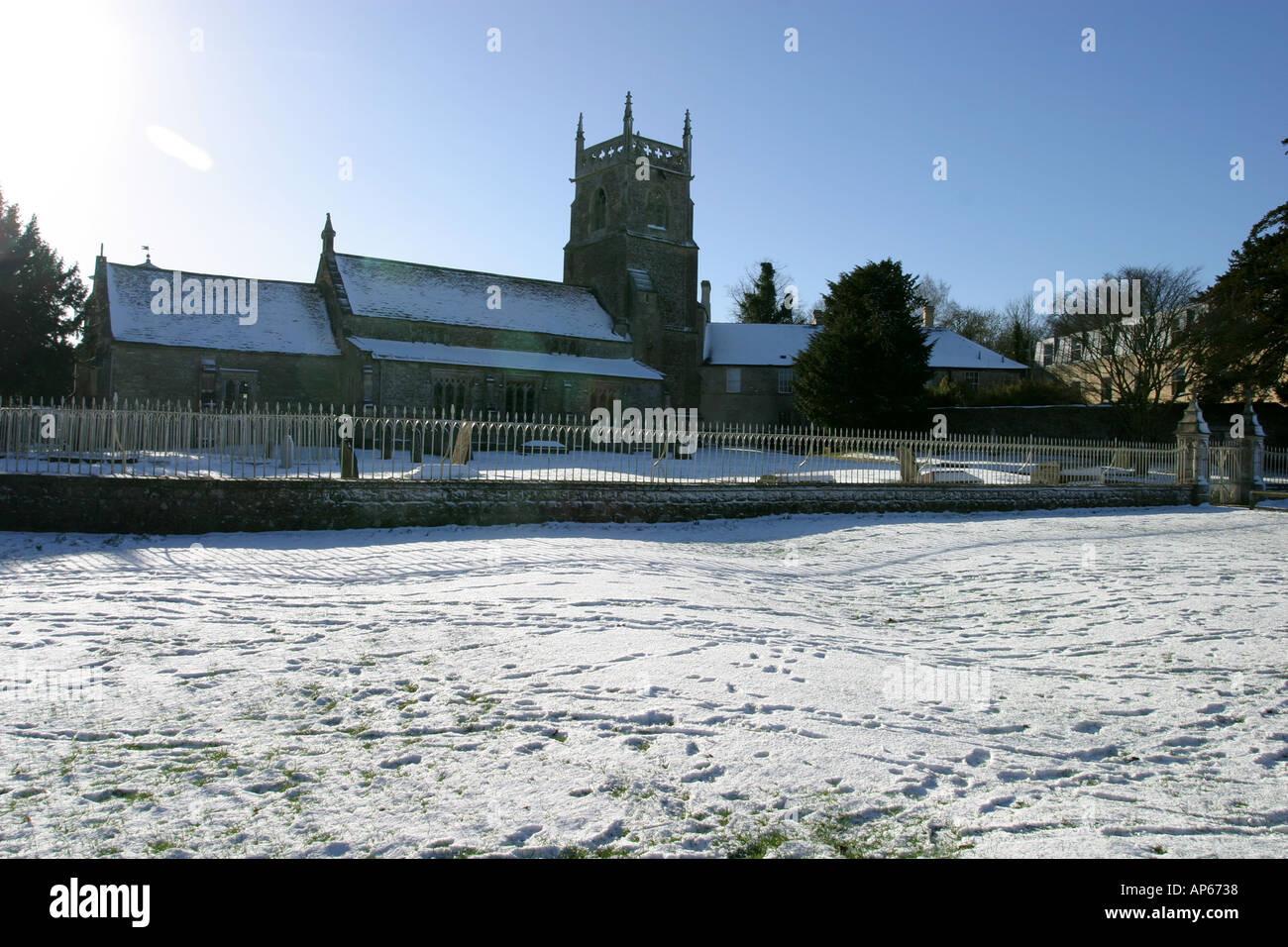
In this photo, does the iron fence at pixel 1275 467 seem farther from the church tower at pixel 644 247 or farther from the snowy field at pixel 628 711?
the church tower at pixel 644 247

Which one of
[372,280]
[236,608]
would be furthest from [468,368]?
[236,608]

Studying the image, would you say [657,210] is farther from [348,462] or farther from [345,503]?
[345,503]

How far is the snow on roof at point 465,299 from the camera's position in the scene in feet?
112

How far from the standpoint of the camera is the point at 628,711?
511 cm

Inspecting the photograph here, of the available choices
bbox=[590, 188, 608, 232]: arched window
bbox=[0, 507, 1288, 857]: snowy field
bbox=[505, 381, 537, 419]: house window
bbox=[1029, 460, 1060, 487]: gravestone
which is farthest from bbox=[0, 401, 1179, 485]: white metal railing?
bbox=[590, 188, 608, 232]: arched window

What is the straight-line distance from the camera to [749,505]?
16188mm

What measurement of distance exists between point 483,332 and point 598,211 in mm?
12634

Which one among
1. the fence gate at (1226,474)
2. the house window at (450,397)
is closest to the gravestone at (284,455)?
the house window at (450,397)

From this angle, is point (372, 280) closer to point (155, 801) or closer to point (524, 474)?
point (524, 474)

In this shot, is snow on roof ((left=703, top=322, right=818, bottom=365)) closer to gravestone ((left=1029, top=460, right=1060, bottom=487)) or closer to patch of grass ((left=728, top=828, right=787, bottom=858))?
gravestone ((left=1029, top=460, right=1060, bottom=487))

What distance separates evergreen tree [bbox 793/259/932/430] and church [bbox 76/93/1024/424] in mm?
7729

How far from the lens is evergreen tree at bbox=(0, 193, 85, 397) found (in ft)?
100

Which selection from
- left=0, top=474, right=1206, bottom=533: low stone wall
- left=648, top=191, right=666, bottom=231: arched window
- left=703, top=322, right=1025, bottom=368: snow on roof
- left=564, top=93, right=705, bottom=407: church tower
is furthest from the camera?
left=703, top=322, right=1025, bottom=368: snow on roof

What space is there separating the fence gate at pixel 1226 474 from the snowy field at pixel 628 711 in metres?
15.0
